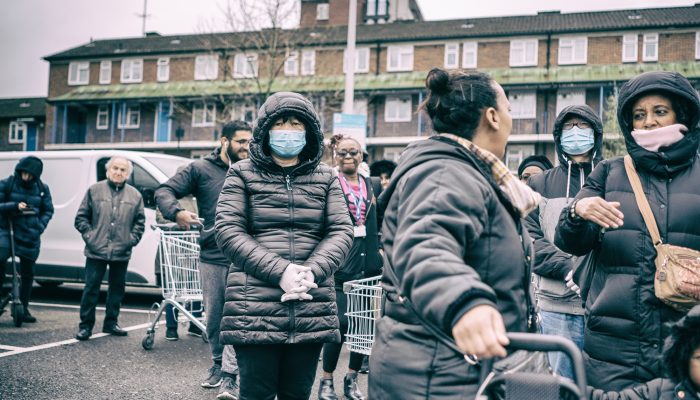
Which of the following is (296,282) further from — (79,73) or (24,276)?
(79,73)

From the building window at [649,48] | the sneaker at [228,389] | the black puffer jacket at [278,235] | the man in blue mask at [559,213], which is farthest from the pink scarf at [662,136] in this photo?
the building window at [649,48]

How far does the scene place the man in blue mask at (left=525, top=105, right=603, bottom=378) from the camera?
4.33 meters

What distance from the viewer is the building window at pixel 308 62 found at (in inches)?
1869

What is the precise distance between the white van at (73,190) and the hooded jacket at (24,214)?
1375 mm


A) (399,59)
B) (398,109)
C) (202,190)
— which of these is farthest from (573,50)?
(202,190)

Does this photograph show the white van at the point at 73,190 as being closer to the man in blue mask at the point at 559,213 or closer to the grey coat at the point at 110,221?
the grey coat at the point at 110,221

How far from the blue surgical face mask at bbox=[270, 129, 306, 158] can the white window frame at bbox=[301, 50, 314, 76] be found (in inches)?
1741

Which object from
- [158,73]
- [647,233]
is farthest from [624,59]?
[647,233]

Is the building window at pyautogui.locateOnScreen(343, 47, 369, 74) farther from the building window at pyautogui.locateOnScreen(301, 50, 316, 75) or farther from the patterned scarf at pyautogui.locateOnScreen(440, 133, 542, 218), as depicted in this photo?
the patterned scarf at pyautogui.locateOnScreen(440, 133, 542, 218)

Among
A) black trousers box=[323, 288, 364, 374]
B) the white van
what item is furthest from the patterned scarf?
the white van

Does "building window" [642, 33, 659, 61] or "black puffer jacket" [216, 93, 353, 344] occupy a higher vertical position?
"building window" [642, 33, 659, 61]

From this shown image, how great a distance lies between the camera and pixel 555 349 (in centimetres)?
183

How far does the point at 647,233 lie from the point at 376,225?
12.2 ft

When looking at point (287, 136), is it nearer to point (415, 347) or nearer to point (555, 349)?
point (415, 347)
